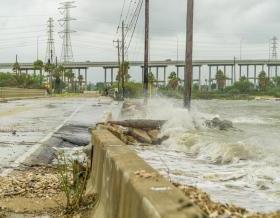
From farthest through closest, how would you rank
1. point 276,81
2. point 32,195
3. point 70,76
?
point 276,81, point 70,76, point 32,195

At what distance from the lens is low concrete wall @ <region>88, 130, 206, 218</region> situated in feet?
14.6

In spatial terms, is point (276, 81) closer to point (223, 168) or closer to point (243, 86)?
point (243, 86)

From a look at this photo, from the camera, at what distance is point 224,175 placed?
11.5 m

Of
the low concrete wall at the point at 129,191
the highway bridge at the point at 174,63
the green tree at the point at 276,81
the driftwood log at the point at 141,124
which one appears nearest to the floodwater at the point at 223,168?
the driftwood log at the point at 141,124

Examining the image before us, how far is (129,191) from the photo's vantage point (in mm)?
5652

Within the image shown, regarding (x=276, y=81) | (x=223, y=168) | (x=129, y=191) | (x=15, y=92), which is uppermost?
(x=129, y=191)

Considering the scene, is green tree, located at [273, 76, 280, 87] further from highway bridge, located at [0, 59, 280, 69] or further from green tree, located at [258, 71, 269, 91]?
highway bridge, located at [0, 59, 280, 69]

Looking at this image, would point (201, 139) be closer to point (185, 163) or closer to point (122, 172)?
point (185, 163)

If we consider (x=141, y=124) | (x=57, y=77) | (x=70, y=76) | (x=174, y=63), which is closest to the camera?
(x=141, y=124)

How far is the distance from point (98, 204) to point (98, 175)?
1.01 meters

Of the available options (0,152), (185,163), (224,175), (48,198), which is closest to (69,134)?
(0,152)

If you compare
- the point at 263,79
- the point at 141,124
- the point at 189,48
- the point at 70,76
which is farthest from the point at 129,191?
the point at 263,79

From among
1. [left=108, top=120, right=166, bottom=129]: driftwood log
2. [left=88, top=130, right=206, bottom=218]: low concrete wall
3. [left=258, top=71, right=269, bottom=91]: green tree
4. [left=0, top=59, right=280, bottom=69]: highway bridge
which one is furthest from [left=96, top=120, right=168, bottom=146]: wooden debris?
[left=258, top=71, right=269, bottom=91]: green tree

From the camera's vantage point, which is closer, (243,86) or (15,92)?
(15,92)
